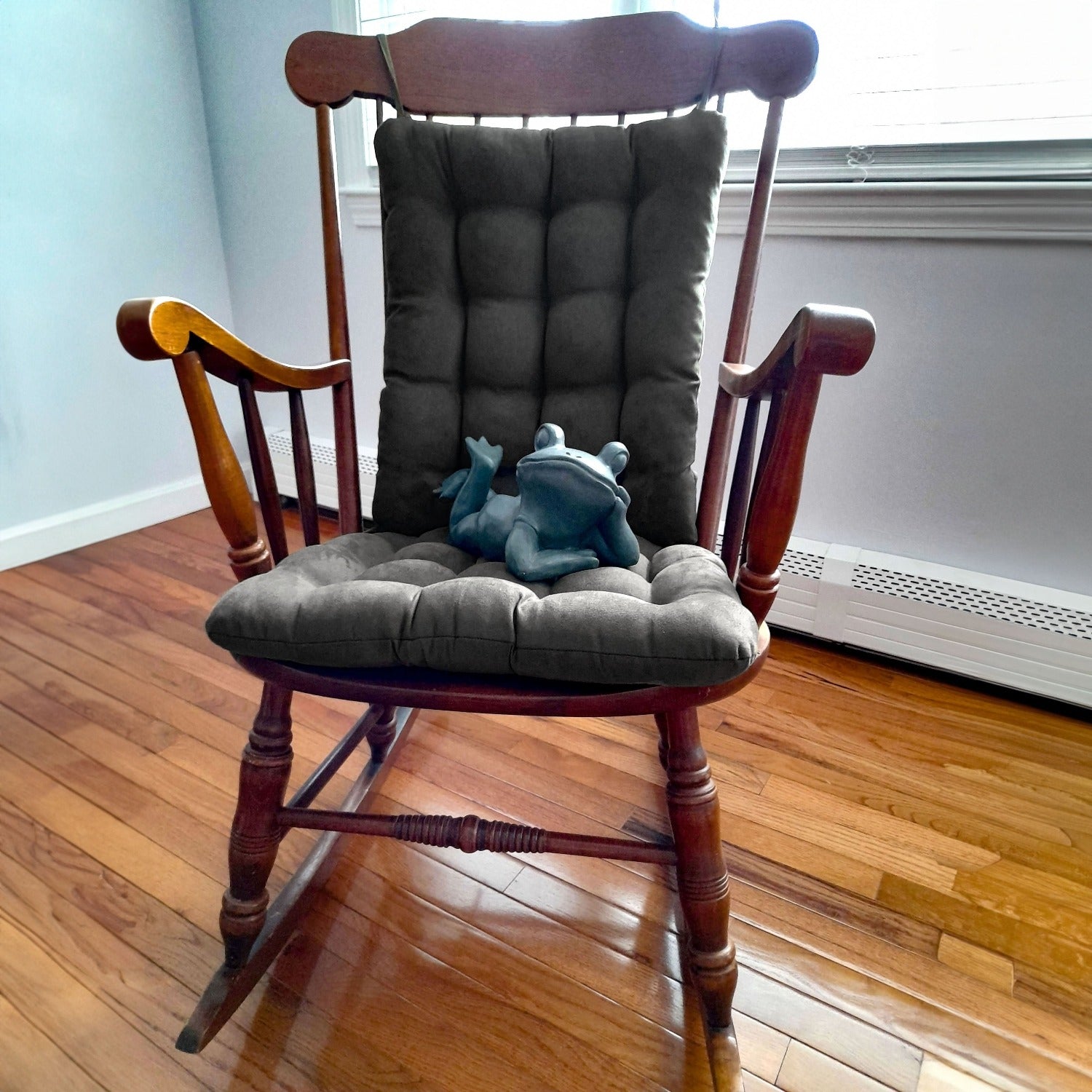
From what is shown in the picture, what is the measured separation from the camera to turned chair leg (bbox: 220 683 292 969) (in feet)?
2.23

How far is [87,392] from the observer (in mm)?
1658

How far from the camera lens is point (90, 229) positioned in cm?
160

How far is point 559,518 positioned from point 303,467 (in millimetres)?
299

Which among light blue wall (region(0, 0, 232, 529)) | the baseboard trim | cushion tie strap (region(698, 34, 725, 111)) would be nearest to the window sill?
cushion tie strap (region(698, 34, 725, 111))

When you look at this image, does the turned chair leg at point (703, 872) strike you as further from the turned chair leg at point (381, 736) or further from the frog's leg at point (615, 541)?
the turned chair leg at point (381, 736)

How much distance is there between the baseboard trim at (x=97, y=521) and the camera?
159cm

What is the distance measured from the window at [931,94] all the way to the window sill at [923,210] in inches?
2.5

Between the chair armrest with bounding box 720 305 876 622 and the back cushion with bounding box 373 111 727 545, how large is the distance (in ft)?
0.72

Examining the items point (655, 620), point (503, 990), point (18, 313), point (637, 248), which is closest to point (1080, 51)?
point (637, 248)

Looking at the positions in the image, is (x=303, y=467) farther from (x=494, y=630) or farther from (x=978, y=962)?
(x=978, y=962)

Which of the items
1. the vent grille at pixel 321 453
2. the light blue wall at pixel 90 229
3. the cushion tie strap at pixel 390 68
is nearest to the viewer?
the cushion tie strap at pixel 390 68

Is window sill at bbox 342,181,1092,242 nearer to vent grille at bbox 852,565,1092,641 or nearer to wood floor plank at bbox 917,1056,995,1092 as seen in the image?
vent grille at bbox 852,565,1092,641

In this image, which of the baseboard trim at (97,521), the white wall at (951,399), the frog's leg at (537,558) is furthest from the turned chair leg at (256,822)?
the white wall at (951,399)

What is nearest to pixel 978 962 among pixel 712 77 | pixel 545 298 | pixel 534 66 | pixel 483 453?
pixel 483 453
